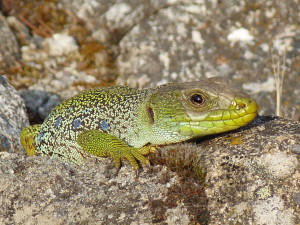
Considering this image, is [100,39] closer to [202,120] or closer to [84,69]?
[84,69]

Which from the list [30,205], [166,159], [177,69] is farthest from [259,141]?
[177,69]

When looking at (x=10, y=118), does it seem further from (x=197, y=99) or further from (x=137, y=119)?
(x=197, y=99)

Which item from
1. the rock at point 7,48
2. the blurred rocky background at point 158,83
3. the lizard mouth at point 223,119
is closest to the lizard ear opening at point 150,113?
the lizard mouth at point 223,119

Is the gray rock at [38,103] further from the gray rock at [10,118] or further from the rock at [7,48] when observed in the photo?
the gray rock at [10,118]

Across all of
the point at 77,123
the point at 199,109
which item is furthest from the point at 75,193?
the point at 199,109

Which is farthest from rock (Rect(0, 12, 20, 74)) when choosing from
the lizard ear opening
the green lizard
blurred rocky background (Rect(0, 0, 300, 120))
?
the lizard ear opening

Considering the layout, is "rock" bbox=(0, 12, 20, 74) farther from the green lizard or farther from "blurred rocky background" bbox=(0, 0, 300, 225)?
the green lizard
